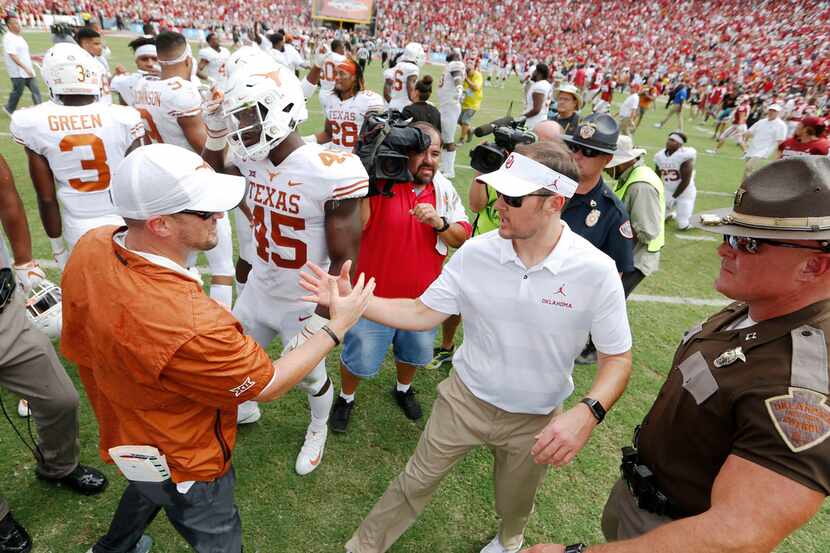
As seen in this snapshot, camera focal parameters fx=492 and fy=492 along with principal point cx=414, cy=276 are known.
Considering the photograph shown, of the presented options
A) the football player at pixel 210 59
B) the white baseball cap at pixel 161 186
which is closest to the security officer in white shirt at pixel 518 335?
the white baseball cap at pixel 161 186

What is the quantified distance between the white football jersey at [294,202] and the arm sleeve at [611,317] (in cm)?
145

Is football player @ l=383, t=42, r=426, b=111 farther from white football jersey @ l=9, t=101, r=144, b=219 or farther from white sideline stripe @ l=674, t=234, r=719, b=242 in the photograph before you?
white football jersey @ l=9, t=101, r=144, b=219

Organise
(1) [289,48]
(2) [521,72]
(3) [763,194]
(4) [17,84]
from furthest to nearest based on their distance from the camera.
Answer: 1. (2) [521,72]
2. (1) [289,48]
3. (4) [17,84]
4. (3) [763,194]

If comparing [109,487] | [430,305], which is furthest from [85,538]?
[430,305]

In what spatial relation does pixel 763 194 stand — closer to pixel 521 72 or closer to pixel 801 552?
pixel 801 552

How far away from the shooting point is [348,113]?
7.08 metres

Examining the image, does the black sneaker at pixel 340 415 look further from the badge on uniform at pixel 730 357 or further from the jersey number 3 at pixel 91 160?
the badge on uniform at pixel 730 357

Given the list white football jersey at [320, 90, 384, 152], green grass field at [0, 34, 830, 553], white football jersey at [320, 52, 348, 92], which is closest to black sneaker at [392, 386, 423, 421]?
green grass field at [0, 34, 830, 553]

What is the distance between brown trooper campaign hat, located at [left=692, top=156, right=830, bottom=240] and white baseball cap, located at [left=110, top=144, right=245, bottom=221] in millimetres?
1832

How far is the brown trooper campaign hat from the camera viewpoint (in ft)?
4.85

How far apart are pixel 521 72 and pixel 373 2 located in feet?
65.7

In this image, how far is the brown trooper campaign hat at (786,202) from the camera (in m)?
1.48

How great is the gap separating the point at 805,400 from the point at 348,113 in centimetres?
664

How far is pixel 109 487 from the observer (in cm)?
322
